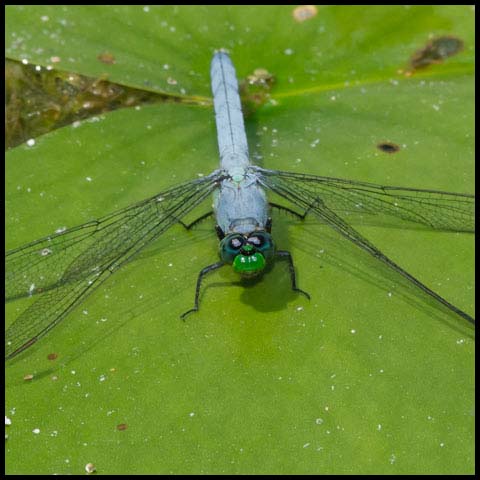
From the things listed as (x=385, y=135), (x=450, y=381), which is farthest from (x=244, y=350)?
(x=385, y=135)

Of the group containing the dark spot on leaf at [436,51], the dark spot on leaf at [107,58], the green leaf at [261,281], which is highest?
the dark spot on leaf at [107,58]

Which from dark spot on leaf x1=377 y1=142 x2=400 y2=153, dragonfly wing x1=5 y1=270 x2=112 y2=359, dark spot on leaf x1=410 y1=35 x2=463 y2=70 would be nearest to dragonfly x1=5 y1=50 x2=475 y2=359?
dragonfly wing x1=5 y1=270 x2=112 y2=359

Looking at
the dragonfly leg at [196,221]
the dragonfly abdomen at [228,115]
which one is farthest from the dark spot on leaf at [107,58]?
the dragonfly leg at [196,221]

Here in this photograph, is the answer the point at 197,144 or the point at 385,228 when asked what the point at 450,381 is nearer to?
the point at 385,228

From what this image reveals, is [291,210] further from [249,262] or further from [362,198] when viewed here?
[249,262]

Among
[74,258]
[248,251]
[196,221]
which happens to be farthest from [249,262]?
[74,258]

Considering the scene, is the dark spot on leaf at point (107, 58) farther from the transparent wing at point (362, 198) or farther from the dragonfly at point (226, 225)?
the transparent wing at point (362, 198)
